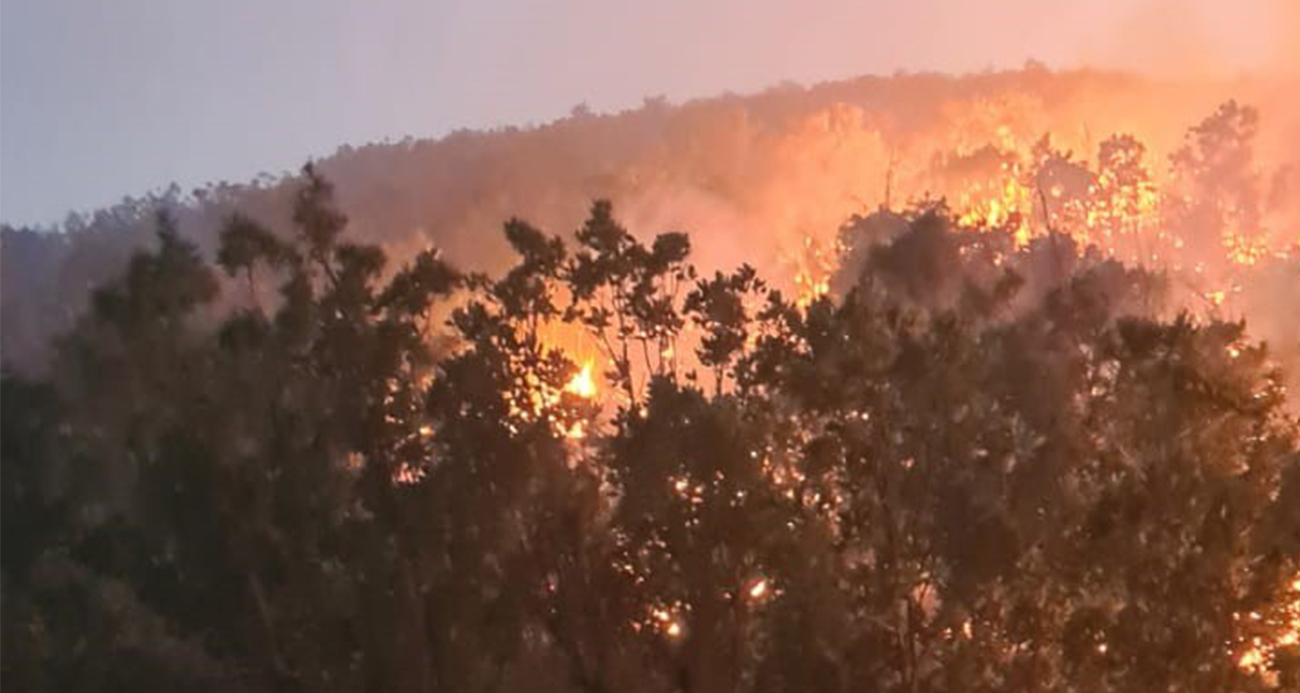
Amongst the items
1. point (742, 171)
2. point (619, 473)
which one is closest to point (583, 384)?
point (619, 473)

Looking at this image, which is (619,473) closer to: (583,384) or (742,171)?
(583,384)

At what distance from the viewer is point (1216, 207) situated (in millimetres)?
53844

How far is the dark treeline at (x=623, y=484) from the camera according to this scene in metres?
14.3

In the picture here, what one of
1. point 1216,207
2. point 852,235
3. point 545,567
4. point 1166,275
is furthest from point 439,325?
point 1216,207

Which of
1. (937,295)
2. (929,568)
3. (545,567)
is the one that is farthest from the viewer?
Result: (937,295)

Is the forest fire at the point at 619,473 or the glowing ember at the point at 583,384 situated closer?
the forest fire at the point at 619,473

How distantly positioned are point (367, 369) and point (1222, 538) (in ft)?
25.8

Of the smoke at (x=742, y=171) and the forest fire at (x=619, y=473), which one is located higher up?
the smoke at (x=742, y=171)

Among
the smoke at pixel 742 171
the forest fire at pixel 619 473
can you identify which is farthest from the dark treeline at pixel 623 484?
the smoke at pixel 742 171

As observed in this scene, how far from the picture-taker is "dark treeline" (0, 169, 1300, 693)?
565 inches

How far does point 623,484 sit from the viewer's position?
649 inches

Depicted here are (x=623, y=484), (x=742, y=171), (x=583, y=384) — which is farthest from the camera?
(x=742, y=171)

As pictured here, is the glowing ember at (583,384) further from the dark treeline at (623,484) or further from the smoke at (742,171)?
the smoke at (742,171)

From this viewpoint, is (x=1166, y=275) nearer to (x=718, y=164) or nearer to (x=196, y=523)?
(x=196, y=523)
